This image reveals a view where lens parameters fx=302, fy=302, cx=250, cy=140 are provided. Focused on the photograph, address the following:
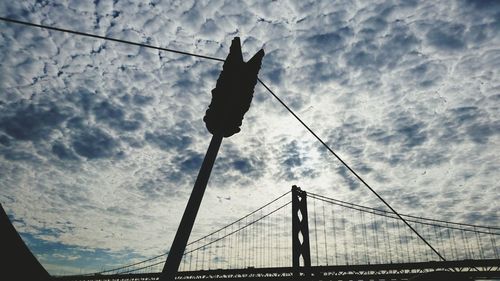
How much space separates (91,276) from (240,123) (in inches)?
3463

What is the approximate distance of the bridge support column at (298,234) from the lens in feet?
66.8

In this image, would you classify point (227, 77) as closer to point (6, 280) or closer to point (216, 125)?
point (216, 125)

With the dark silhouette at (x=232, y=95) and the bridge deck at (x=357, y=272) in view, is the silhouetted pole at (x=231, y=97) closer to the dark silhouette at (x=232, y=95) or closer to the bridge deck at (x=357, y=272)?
the dark silhouette at (x=232, y=95)

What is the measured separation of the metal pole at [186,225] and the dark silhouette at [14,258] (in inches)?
71.5

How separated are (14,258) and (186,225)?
205cm

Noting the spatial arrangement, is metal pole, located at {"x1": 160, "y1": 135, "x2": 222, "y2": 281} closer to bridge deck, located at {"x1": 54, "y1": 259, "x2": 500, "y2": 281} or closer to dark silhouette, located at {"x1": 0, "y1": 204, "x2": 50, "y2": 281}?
dark silhouette, located at {"x1": 0, "y1": 204, "x2": 50, "y2": 281}

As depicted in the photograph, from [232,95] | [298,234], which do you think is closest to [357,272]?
[298,234]

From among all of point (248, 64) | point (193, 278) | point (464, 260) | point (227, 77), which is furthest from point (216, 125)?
point (193, 278)

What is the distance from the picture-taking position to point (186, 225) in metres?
2.12

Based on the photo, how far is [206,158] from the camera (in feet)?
7.85

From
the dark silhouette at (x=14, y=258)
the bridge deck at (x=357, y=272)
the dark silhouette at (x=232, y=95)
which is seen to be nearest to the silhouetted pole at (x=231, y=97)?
the dark silhouette at (x=232, y=95)

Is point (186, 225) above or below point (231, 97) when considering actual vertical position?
below

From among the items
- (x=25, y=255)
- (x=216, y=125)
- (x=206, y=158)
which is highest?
(x=216, y=125)

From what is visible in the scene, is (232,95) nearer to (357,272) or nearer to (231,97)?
(231,97)
